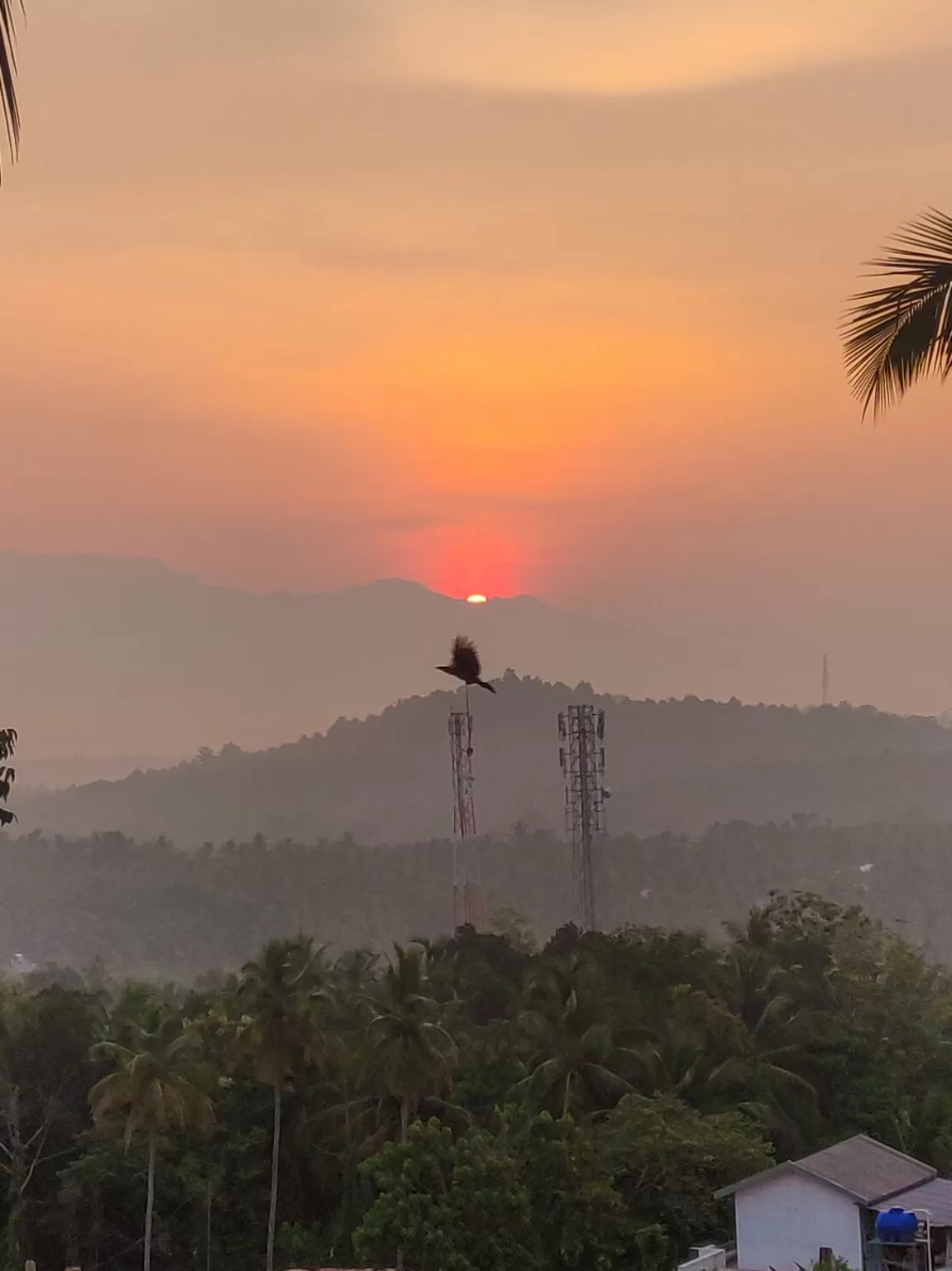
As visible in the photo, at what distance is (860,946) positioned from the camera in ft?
213

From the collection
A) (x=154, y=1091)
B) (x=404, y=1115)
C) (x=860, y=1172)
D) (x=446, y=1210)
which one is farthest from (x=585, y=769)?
(x=446, y=1210)

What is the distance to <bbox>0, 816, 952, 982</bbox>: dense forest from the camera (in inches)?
6122

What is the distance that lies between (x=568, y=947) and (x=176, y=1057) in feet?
57.5

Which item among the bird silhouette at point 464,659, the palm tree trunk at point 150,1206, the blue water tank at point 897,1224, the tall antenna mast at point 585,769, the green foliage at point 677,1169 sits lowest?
the palm tree trunk at point 150,1206

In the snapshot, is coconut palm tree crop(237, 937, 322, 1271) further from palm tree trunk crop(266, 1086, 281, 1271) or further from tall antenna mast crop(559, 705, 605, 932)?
tall antenna mast crop(559, 705, 605, 932)

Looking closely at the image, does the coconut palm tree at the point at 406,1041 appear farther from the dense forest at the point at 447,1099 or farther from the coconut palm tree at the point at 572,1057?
the coconut palm tree at the point at 572,1057

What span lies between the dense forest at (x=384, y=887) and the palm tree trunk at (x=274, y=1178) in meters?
102

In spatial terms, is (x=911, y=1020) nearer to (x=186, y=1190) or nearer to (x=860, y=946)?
(x=860, y=946)

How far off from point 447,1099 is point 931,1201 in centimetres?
1482

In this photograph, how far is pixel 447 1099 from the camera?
133 ft

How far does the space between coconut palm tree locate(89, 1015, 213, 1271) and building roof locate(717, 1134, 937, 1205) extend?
47.9 feet

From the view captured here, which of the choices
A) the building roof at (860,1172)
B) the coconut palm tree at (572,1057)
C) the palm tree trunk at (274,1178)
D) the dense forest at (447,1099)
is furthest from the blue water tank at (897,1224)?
the palm tree trunk at (274,1178)

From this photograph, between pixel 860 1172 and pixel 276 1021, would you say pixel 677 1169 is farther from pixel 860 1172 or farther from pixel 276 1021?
pixel 276 1021

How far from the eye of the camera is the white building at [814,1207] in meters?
28.5
